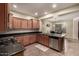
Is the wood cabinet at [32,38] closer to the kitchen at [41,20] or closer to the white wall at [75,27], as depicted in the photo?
the kitchen at [41,20]

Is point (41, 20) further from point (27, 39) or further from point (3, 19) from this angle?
point (3, 19)

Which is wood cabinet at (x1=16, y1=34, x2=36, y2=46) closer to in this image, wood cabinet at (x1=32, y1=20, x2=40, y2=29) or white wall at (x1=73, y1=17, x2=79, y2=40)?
wood cabinet at (x1=32, y1=20, x2=40, y2=29)

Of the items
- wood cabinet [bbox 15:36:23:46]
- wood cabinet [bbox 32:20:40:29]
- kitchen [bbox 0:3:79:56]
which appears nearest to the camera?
kitchen [bbox 0:3:79:56]

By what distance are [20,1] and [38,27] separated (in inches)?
23.4

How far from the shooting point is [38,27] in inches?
55.2

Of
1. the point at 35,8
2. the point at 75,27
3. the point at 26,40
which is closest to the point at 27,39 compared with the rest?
the point at 26,40

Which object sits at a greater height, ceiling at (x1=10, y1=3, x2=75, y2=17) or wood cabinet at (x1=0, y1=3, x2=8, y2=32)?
ceiling at (x1=10, y1=3, x2=75, y2=17)

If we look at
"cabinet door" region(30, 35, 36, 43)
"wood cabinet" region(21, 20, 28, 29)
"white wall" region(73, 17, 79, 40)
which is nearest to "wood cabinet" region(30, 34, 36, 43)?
"cabinet door" region(30, 35, 36, 43)

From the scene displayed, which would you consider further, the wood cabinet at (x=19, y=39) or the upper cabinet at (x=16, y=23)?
the wood cabinet at (x=19, y=39)

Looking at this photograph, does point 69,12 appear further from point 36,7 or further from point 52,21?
point 36,7

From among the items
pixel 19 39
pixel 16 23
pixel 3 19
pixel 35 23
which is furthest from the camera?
pixel 19 39

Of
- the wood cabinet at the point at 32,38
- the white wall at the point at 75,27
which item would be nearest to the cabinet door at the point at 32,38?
the wood cabinet at the point at 32,38

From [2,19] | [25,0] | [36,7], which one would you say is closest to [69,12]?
[36,7]

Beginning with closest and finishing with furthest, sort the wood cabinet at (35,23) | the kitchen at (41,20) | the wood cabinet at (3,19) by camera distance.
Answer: the wood cabinet at (3,19) → the kitchen at (41,20) → the wood cabinet at (35,23)
